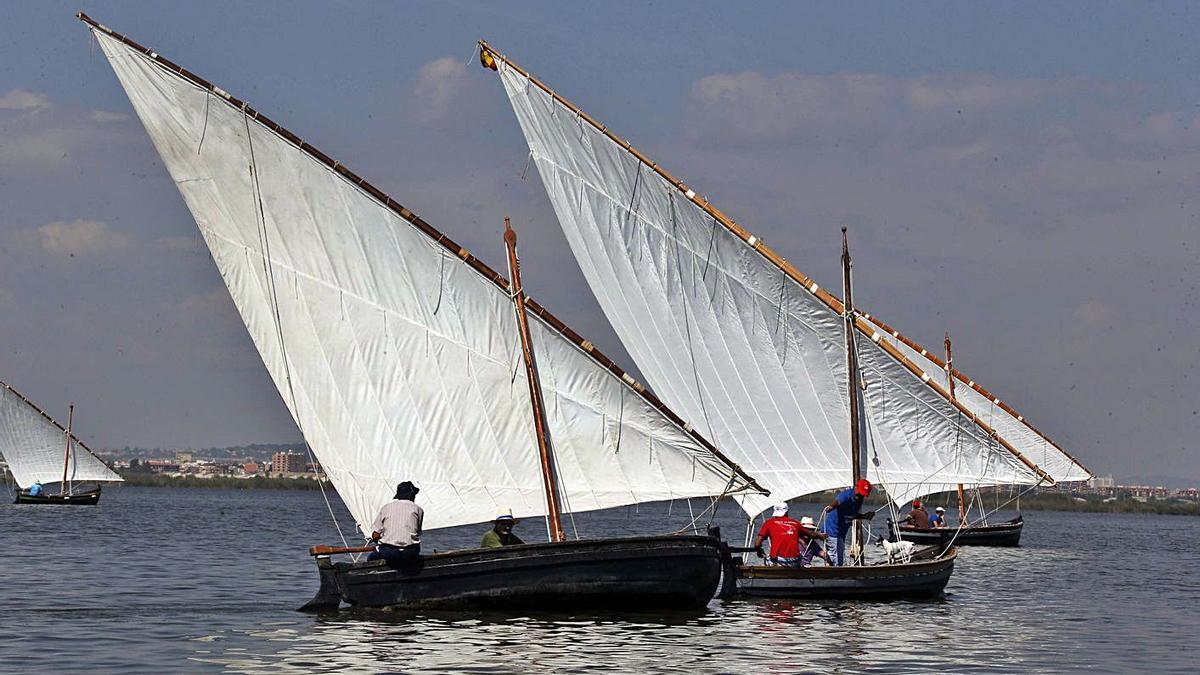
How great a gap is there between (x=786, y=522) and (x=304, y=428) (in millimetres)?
10115

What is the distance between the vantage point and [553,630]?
28.1 metres

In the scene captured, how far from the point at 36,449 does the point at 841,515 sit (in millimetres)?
90111

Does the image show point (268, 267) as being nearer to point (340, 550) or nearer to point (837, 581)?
point (340, 550)

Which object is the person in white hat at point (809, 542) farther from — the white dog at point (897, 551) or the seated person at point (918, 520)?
the seated person at point (918, 520)

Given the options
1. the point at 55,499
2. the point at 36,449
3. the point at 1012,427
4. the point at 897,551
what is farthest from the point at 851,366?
the point at 36,449

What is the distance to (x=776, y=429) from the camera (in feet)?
137

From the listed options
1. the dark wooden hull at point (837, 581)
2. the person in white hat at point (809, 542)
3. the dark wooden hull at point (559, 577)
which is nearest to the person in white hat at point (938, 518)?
the dark wooden hull at point (837, 581)

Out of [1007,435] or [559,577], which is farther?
[1007,435]

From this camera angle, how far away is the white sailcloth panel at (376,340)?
1195 inches

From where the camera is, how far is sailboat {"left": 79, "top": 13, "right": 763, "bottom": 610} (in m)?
29.6

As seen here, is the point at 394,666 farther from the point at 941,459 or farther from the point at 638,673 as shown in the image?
the point at 941,459

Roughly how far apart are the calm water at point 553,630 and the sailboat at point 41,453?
62886mm

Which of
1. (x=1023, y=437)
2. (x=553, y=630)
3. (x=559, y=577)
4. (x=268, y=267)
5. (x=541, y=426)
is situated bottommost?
(x=553, y=630)

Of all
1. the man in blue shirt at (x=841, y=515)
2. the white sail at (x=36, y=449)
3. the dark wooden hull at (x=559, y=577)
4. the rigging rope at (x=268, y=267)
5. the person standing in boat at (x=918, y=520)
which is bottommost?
the dark wooden hull at (x=559, y=577)
